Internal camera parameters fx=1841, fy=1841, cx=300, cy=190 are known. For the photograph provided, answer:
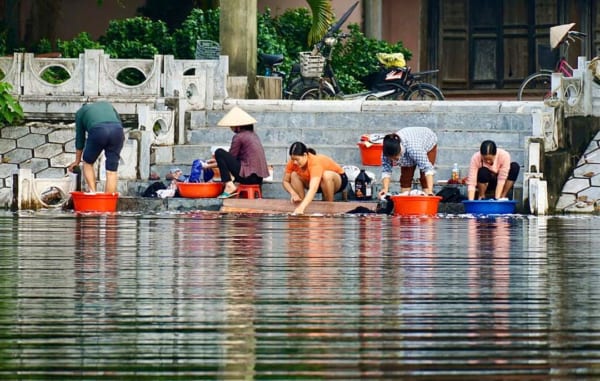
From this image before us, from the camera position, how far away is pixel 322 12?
28906 millimetres

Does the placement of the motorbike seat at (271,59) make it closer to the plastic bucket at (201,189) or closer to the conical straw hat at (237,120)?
the conical straw hat at (237,120)

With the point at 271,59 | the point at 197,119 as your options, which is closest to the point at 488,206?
the point at 197,119

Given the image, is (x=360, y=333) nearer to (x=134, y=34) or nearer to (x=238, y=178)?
(x=238, y=178)

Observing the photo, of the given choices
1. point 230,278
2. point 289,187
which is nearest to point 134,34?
point 289,187

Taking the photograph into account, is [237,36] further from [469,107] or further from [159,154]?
[469,107]

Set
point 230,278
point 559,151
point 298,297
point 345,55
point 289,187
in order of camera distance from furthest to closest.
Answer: point 345,55
point 559,151
point 289,187
point 230,278
point 298,297

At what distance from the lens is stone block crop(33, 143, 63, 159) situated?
2333 centimetres

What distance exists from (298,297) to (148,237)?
18.0ft

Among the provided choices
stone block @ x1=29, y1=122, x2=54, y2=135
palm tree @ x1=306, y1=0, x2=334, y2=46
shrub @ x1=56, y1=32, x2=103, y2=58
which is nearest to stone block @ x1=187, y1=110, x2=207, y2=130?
stone block @ x1=29, y1=122, x2=54, y2=135

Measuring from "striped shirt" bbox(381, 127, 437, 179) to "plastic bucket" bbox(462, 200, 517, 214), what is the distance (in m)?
0.56

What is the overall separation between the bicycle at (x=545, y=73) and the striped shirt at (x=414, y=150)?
5387 millimetres

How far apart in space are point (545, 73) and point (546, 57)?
7.06 feet

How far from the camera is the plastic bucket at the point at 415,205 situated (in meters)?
20.0

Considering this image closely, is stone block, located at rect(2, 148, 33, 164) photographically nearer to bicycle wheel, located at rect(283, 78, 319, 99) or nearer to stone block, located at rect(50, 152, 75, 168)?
stone block, located at rect(50, 152, 75, 168)
